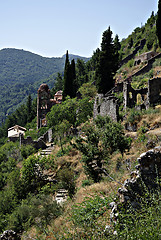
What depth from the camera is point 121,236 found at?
373 centimetres

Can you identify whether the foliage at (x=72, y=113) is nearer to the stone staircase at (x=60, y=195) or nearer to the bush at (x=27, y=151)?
the bush at (x=27, y=151)

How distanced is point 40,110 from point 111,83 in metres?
19.3

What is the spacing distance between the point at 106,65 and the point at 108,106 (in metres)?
9.89

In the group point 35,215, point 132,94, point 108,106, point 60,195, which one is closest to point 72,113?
point 108,106

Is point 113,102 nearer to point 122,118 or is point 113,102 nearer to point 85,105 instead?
point 122,118

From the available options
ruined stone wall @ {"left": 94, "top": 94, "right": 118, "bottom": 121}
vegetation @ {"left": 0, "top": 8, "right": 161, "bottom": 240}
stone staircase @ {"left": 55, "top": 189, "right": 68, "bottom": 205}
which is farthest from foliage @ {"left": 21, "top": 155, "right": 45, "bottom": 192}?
ruined stone wall @ {"left": 94, "top": 94, "right": 118, "bottom": 121}

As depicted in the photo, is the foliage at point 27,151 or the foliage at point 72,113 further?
the foliage at point 72,113

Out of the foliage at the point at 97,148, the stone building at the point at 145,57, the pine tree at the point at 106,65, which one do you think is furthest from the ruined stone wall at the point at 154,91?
the stone building at the point at 145,57

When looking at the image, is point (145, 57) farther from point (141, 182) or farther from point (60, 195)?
point (141, 182)

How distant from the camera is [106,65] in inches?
1026

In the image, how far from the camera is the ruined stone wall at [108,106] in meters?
16.8

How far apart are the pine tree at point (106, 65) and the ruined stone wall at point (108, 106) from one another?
5128 mm

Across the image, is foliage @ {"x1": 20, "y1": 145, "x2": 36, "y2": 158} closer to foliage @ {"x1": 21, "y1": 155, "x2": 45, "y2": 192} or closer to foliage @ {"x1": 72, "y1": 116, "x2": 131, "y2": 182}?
foliage @ {"x1": 21, "y1": 155, "x2": 45, "y2": 192}

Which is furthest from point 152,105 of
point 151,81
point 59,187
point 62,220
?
point 62,220
